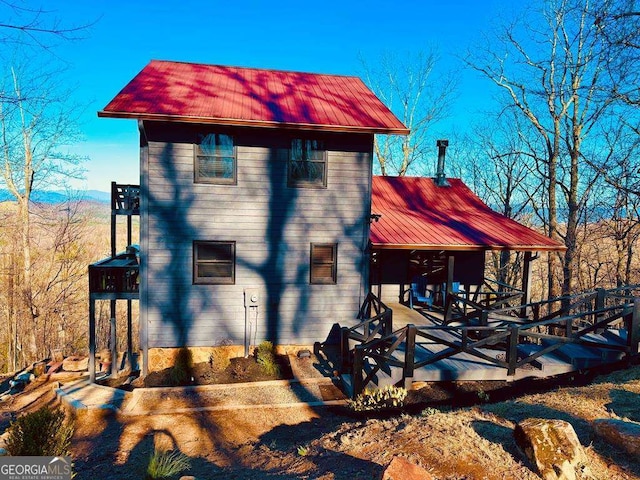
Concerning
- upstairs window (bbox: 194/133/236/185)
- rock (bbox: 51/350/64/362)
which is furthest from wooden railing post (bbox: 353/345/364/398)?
rock (bbox: 51/350/64/362)

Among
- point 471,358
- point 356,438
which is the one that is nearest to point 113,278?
point 356,438

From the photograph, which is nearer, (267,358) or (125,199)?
(267,358)

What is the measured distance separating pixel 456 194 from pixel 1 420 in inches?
600

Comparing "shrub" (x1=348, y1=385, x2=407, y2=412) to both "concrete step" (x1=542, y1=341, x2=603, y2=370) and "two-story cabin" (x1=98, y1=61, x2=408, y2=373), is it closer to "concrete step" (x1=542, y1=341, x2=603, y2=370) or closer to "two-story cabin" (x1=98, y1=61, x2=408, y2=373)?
"two-story cabin" (x1=98, y1=61, x2=408, y2=373)

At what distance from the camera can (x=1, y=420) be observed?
9.05m

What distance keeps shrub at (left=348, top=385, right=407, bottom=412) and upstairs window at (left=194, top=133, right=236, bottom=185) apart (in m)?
6.09

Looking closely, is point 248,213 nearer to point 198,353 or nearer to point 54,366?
point 198,353

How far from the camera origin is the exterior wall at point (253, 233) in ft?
31.2

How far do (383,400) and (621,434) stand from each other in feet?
12.2

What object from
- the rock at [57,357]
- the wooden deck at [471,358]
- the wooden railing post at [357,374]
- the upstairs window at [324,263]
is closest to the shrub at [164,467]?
the wooden railing post at [357,374]

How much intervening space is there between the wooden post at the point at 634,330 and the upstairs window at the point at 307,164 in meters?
7.43

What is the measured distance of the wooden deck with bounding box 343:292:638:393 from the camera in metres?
7.10

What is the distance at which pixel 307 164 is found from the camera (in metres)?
10.2

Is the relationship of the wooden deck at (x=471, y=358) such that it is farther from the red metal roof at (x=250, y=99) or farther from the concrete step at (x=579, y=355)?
the red metal roof at (x=250, y=99)
